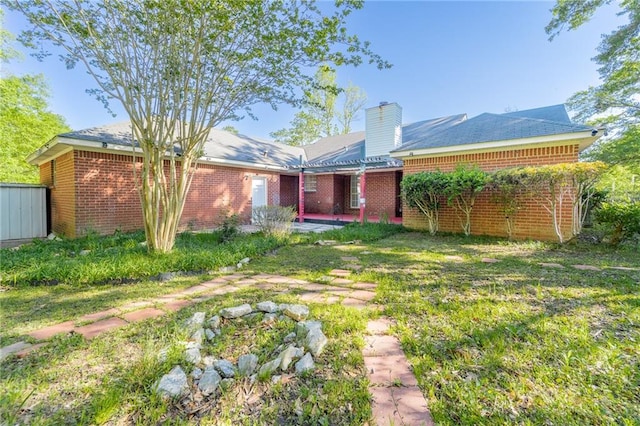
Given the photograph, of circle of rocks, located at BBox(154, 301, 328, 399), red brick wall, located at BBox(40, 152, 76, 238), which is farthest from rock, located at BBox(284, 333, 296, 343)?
red brick wall, located at BBox(40, 152, 76, 238)

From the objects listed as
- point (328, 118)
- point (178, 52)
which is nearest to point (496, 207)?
point (178, 52)

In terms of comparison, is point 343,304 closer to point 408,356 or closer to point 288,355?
point 408,356

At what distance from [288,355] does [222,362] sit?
0.47 m

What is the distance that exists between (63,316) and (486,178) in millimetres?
8166

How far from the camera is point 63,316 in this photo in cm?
280

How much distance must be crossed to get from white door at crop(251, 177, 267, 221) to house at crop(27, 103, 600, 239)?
4 centimetres

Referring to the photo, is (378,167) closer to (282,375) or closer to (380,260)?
(380,260)

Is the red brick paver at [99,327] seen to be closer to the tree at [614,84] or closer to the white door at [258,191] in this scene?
the white door at [258,191]

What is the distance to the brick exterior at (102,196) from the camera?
287 inches

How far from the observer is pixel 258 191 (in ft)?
40.5

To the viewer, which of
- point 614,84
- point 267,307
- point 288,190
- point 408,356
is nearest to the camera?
point 408,356

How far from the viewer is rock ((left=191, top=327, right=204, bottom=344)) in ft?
7.27

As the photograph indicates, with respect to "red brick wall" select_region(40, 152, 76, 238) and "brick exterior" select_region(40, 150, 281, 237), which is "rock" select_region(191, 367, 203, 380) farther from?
"red brick wall" select_region(40, 152, 76, 238)

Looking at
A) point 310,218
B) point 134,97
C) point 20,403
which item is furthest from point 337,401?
point 310,218
